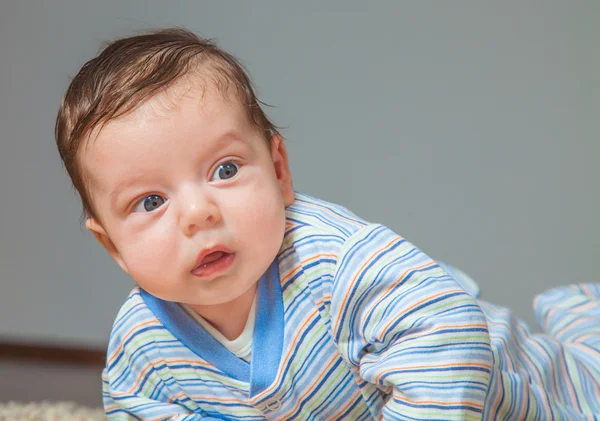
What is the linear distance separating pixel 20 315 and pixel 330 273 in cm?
118

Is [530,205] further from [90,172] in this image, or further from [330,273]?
[90,172]

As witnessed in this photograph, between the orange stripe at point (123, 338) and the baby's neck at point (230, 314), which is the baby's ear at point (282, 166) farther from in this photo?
the orange stripe at point (123, 338)

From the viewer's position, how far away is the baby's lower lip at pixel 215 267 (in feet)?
2.79

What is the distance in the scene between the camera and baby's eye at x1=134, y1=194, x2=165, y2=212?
85 cm

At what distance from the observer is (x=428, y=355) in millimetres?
812

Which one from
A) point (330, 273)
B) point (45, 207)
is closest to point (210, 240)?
point (330, 273)

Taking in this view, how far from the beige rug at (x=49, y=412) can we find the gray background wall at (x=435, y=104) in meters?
0.59

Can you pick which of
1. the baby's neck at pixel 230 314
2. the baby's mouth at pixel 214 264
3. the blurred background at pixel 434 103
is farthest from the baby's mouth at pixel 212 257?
the blurred background at pixel 434 103

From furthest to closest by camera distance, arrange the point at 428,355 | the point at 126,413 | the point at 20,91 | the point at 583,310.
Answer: the point at 20,91
the point at 583,310
the point at 126,413
the point at 428,355

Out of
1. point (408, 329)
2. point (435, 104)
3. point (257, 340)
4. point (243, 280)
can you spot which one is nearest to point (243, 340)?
point (257, 340)

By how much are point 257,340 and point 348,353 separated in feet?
0.37

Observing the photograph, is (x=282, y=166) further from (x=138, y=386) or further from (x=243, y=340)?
(x=138, y=386)

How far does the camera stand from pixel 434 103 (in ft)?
4.81

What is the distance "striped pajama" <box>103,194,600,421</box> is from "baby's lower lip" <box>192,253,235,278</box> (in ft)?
0.36
